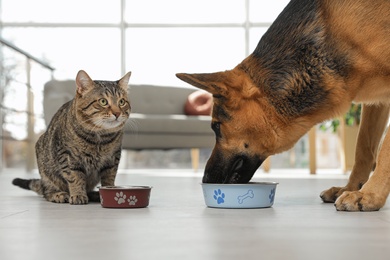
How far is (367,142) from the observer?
2.57 m

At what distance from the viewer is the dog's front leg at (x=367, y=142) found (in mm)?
2535

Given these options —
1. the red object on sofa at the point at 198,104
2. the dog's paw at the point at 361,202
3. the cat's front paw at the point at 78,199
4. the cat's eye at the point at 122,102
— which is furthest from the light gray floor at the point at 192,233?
the red object on sofa at the point at 198,104

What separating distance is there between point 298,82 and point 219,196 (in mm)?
515

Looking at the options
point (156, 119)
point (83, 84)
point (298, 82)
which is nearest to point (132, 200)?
point (83, 84)

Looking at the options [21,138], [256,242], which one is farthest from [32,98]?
[256,242]

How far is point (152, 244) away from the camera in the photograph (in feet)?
4.33

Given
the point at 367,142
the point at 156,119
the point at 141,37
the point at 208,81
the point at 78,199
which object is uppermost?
the point at 141,37

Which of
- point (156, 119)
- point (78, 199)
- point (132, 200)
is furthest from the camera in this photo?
point (156, 119)

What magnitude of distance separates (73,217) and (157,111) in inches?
206

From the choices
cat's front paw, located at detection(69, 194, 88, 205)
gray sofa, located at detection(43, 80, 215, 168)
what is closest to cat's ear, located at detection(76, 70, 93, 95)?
cat's front paw, located at detection(69, 194, 88, 205)

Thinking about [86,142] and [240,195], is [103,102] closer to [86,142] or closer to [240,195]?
[86,142]

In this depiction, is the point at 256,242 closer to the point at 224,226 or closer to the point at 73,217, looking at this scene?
the point at 224,226

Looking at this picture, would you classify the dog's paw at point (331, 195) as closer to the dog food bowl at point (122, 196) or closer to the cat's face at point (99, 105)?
the dog food bowl at point (122, 196)

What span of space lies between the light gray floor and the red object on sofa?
4.65 meters
